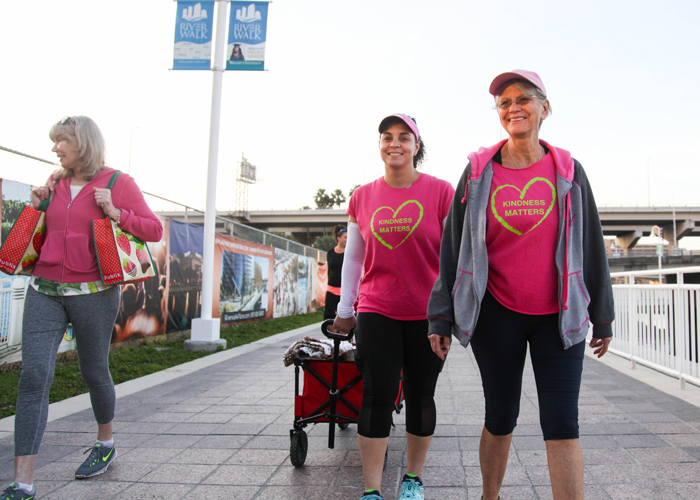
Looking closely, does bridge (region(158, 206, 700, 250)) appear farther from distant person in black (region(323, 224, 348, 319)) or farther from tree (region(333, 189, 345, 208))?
distant person in black (region(323, 224, 348, 319))

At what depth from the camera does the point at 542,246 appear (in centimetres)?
217

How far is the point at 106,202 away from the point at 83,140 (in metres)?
0.38

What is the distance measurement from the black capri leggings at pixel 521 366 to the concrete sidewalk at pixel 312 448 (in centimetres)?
78

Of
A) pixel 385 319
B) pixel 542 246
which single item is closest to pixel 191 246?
pixel 385 319

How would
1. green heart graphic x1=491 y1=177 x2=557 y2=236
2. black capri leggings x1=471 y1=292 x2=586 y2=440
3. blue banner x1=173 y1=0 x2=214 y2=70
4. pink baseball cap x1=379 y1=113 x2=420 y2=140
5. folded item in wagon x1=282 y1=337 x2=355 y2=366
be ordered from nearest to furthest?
black capri leggings x1=471 y1=292 x2=586 y2=440
green heart graphic x1=491 y1=177 x2=557 y2=236
pink baseball cap x1=379 y1=113 x2=420 y2=140
folded item in wagon x1=282 y1=337 x2=355 y2=366
blue banner x1=173 y1=0 x2=214 y2=70

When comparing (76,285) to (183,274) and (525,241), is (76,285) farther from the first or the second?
(183,274)

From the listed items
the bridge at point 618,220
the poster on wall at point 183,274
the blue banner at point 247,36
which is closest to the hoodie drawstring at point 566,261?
the blue banner at point 247,36

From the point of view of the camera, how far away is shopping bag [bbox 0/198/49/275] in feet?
9.55

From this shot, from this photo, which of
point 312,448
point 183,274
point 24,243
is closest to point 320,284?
point 183,274

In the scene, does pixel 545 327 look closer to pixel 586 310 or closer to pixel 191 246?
pixel 586 310

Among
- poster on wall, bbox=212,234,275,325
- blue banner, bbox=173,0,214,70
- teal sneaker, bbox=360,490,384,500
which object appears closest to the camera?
teal sneaker, bbox=360,490,384,500

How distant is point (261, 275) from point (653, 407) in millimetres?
11911

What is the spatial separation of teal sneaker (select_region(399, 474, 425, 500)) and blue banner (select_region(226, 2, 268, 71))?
329 inches

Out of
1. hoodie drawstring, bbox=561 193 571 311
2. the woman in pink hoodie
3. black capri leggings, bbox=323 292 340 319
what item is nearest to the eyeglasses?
hoodie drawstring, bbox=561 193 571 311
